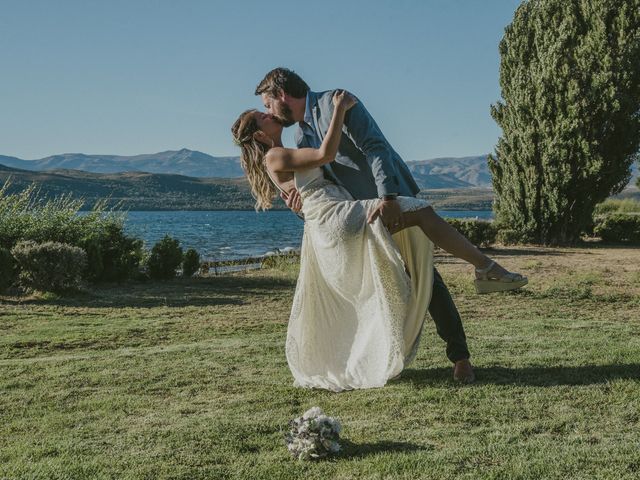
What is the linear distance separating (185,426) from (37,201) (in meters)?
14.4

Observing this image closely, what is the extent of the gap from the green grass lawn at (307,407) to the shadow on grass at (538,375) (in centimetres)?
2

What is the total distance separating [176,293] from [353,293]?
33.1 ft

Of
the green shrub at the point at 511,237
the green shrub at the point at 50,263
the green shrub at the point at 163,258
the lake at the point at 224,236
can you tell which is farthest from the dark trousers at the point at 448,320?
the green shrub at the point at 511,237

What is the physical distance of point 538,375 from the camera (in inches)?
200

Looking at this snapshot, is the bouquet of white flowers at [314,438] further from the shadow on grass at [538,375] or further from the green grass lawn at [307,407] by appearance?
the shadow on grass at [538,375]

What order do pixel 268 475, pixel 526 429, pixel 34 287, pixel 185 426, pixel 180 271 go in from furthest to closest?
pixel 180 271
pixel 34 287
pixel 185 426
pixel 526 429
pixel 268 475

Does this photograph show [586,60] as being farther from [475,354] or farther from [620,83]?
[475,354]

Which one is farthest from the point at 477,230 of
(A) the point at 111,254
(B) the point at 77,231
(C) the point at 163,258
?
(B) the point at 77,231

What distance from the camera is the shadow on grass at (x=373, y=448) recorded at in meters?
3.52

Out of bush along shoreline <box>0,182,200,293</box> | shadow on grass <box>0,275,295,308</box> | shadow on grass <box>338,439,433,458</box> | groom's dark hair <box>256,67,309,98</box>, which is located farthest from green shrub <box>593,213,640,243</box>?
shadow on grass <box>338,439,433,458</box>

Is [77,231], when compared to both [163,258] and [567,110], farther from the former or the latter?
[567,110]

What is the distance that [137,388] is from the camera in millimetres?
5312

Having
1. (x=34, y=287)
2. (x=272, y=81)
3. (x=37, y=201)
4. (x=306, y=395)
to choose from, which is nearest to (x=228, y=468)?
(x=306, y=395)

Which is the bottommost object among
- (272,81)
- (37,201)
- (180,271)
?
(180,271)
